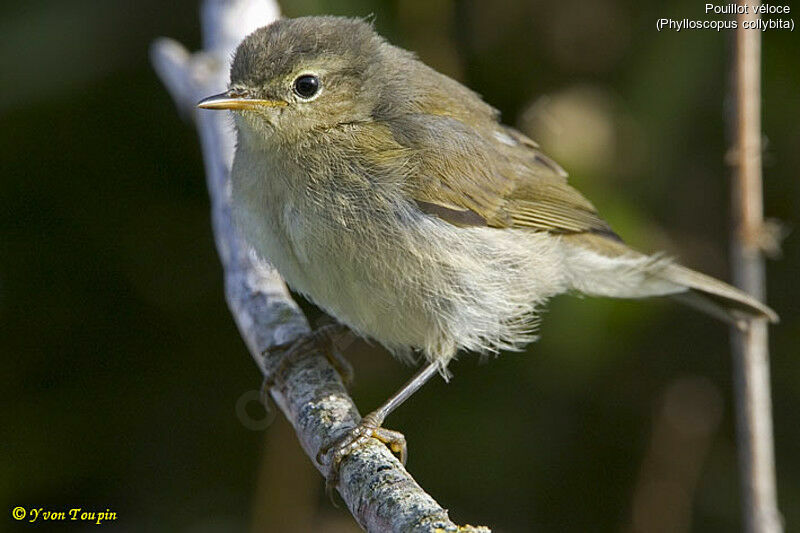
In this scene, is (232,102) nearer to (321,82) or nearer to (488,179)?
(321,82)

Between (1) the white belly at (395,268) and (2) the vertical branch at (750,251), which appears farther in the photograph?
(1) the white belly at (395,268)

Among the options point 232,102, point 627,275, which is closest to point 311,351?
point 232,102

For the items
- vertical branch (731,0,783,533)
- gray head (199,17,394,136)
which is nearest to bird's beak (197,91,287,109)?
gray head (199,17,394,136)

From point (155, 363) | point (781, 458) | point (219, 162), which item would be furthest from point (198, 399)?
point (781, 458)

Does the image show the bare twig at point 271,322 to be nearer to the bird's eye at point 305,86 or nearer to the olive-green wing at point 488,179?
the bird's eye at point 305,86

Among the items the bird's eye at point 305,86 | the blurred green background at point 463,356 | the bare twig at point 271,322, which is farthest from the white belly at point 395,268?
the blurred green background at point 463,356

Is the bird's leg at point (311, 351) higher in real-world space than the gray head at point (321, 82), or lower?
lower

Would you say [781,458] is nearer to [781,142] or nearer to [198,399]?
[781,142]

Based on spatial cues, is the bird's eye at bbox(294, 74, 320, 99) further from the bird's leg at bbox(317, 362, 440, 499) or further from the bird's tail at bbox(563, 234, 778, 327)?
the bird's tail at bbox(563, 234, 778, 327)
